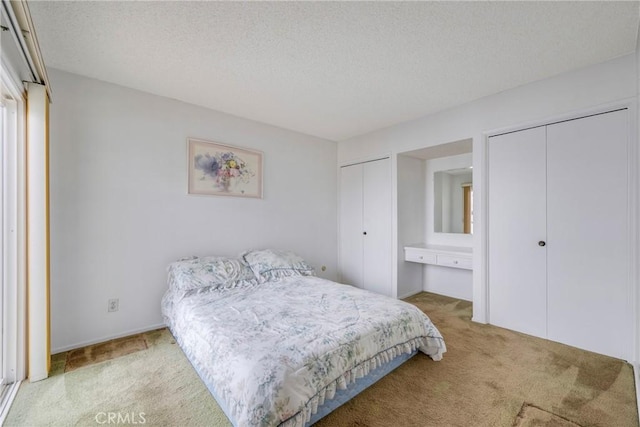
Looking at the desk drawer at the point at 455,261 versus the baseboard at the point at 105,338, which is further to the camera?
the desk drawer at the point at 455,261

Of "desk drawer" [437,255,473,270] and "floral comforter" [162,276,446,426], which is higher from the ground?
"desk drawer" [437,255,473,270]

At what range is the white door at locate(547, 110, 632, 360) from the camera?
6.96 feet

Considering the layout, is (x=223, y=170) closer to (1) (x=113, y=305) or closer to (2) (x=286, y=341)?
(1) (x=113, y=305)

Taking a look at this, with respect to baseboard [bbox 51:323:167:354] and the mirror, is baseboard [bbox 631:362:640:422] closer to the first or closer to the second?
the mirror

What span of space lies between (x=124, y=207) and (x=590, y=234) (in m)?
4.06

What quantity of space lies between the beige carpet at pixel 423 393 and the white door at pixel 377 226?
4.99ft

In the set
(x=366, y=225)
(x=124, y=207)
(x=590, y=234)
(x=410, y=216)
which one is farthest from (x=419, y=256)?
(x=124, y=207)

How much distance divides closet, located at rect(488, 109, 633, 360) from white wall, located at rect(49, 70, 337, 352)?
2727mm

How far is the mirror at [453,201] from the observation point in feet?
11.5

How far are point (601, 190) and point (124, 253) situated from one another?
4.13m

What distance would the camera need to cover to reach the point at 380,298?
7.52ft

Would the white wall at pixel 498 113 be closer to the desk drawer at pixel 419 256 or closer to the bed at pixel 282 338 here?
the desk drawer at pixel 419 256

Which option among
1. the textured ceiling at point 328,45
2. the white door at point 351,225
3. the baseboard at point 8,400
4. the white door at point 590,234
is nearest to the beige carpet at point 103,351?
the baseboard at point 8,400

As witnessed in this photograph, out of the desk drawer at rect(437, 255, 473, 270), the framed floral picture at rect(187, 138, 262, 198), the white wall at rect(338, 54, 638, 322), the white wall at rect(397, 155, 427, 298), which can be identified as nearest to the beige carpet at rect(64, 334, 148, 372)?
the framed floral picture at rect(187, 138, 262, 198)
